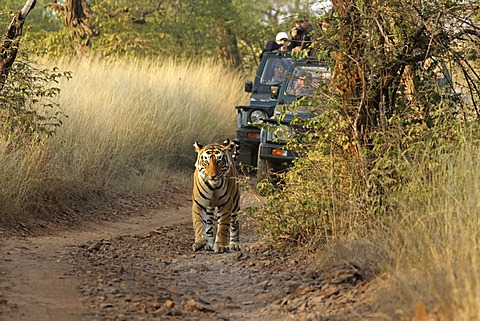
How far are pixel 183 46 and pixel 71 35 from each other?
4162 millimetres

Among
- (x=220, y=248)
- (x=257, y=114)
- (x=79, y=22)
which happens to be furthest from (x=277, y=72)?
(x=79, y=22)

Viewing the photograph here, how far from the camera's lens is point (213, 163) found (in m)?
9.29

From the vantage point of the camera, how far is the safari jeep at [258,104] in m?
15.5

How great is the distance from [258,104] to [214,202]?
6.49 metres

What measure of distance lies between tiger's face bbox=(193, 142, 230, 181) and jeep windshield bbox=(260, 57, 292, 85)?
7046 mm

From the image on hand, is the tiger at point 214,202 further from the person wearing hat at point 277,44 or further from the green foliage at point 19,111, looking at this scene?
the person wearing hat at point 277,44

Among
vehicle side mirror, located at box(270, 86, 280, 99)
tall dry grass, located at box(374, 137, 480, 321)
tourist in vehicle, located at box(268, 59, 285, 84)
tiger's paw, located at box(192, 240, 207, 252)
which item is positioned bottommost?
tiger's paw, located at box(192, 240, 207, 252)

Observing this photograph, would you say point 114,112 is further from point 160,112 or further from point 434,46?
point 434,46

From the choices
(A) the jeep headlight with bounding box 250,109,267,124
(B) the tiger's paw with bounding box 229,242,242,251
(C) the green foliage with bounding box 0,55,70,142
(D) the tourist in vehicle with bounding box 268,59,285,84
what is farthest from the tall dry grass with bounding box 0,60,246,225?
(B) the tiger's paw with bounding box 229,242,242,251

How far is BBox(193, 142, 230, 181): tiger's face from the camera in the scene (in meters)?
9.25

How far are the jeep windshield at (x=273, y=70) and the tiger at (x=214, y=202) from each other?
7.09 metres

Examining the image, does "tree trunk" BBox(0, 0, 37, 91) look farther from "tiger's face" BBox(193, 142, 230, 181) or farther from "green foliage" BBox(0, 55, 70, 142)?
"tiger's face" BBox(193, 142, 230, 181)

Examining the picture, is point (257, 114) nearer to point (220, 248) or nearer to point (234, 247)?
point (234, 247)

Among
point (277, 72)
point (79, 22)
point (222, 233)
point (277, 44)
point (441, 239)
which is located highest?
point (79, 22)
